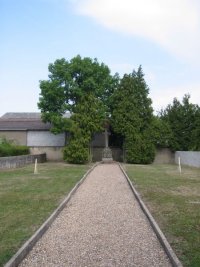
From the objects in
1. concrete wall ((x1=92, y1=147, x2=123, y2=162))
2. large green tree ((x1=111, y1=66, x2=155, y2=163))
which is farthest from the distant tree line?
concrete wall ((x1=92, y1=147, x2=123, y2=162))

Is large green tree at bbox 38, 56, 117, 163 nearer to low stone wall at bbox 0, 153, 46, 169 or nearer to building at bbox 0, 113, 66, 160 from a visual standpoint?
low stone wall at bbox 0, 153, 46, 169

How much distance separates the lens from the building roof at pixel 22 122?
50281 mm

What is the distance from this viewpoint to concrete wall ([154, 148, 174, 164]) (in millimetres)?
47500

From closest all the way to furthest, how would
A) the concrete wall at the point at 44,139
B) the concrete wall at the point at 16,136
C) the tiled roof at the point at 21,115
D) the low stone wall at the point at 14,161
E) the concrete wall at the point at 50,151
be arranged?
the low stone wall at the point at 14,161, the concrete wall at the point at 50,151, the concrete wall at the point at 44,139, the concrete wall at the point at 16,136, the tiled roof at the point at 21,115

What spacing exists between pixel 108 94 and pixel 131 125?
4.95m

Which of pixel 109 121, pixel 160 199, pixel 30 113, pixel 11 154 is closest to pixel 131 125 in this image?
pixel 109 121

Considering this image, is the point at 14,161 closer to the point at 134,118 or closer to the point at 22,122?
the point at 134,118

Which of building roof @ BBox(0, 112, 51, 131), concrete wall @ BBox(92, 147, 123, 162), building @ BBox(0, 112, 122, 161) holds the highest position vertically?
building roof @ BBox(0, 112, 51, 131)

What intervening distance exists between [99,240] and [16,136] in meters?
42.7

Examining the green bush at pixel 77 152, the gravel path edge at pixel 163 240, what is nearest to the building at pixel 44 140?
the green bush at pixel 77 152

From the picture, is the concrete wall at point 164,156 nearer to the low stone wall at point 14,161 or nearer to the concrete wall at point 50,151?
the concrete wall at point 50,151

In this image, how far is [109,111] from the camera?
4572 cm

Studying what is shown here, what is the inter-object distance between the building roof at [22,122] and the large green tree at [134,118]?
10.3m

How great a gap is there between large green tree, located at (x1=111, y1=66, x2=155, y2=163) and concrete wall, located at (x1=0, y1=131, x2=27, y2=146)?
12192 mm
